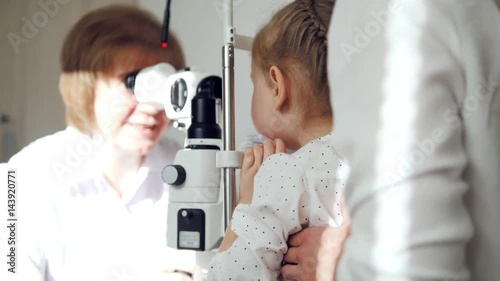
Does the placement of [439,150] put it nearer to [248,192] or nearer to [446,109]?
[446,109]

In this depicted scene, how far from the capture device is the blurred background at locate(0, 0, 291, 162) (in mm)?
1311

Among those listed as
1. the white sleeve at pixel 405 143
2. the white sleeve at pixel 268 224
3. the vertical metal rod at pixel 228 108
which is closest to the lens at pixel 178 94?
the vertical metal rod at pixel 228 108

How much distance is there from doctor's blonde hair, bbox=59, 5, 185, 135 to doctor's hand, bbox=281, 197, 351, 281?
2.07ft

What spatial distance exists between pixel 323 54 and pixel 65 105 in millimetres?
720

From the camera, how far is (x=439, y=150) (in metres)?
0.59

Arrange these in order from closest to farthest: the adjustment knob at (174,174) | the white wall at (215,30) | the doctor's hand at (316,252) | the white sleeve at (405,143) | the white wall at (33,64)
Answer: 1. the white sleeve at (405,143)
2. the doctor's hand at (316,252)
3. the adjustment knob at (174,174)
4. the white wall at (215,30)
5. the white wall at (33,64)

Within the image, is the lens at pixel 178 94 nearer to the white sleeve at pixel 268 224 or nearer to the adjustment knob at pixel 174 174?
the adjustment knob at pixel 174 174

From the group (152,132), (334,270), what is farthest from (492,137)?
(152,132)

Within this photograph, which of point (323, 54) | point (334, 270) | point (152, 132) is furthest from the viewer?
point (152, 132)

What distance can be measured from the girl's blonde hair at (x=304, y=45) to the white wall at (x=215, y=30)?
0.19m

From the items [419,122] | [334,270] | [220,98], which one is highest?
[220,98]

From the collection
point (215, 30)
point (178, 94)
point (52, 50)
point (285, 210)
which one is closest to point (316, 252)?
point (285, 210)

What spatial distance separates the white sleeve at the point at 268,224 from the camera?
92 cm

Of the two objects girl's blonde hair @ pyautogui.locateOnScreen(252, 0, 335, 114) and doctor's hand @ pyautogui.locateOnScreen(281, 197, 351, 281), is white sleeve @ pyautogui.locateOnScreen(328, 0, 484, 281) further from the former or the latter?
girl's blonde hair @ pyautogui.locateOnScreen(252, 0, 335, 114)
